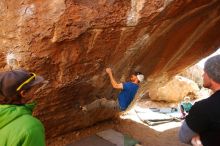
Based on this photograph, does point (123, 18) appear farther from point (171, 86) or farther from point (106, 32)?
point (171, 86)

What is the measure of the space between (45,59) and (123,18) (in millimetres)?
1070

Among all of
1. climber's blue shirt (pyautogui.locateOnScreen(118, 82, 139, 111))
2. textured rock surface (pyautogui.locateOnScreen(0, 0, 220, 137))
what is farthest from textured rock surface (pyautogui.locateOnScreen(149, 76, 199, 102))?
climber's blue shirt (pyautogui.locateOnScreen(118, 82, 139, 111))

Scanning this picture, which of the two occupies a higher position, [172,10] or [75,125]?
[172,10]

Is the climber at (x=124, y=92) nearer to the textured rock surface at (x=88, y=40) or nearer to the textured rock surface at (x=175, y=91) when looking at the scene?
the textured rock surface at (x=88, y=40)

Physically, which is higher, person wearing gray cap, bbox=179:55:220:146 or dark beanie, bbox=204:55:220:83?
dark beanie, bbox=204:55:220:83

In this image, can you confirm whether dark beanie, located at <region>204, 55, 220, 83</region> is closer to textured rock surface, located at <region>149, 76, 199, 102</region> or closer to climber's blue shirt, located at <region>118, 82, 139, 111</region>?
climber's blue shirt, located at <region>118, 82, 139, 111</region>

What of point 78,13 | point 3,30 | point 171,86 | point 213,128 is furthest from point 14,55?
point 171,86

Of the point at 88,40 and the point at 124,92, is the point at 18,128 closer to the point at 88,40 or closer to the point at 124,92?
the point at 88,40

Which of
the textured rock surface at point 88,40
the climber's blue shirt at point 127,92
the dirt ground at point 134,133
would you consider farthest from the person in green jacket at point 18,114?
the dirt ground at point 134,133

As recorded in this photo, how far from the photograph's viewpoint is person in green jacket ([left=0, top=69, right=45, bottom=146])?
203 centimetres

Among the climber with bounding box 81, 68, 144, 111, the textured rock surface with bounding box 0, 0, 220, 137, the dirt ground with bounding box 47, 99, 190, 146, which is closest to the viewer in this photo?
the textured rock surface with bounding box 0, 0, 220, 137

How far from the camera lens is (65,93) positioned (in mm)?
4883

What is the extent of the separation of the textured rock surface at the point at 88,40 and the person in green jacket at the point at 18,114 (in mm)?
1711

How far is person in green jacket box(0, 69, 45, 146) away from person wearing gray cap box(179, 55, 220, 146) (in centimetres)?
108
